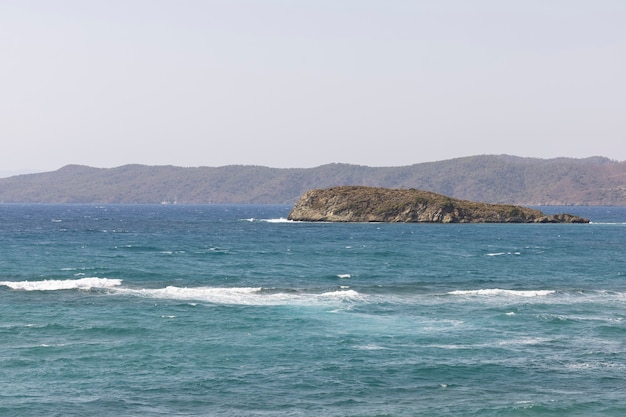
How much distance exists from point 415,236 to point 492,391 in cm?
11486

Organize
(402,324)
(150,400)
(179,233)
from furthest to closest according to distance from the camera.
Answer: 1. (179,233)
2. (402,324)
3. (150,400)

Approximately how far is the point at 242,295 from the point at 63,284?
1731 centimetres

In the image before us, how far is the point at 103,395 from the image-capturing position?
1460 inches

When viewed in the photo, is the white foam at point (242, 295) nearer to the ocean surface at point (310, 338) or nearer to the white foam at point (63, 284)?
the ocean surface at point (310, 338)

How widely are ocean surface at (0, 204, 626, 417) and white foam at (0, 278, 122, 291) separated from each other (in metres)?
0.28

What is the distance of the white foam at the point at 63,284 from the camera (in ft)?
233

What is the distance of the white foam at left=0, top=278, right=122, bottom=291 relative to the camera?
233 feet

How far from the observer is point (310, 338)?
163ft

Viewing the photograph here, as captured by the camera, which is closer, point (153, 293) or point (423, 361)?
point (423, 361)

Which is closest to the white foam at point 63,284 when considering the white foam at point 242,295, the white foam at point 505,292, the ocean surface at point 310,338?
the ocean surface at point 310,338

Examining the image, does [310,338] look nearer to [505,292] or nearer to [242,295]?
[242,295]

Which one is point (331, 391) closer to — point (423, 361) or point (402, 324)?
point (423, 361)

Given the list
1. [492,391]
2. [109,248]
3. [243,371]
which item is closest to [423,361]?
[492,391]

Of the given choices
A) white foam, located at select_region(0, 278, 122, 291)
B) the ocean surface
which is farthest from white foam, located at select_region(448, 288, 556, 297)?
white foam, located at select_region(0, 278, 122, 291)
